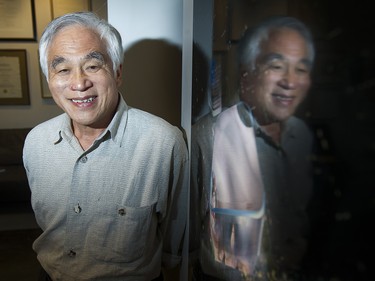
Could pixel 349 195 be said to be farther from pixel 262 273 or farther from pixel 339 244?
pixel 262 273

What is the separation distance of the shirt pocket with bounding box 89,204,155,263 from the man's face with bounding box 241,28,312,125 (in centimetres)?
51

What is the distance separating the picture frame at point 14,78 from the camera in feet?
8.11

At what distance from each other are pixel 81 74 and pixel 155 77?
0.82 ft

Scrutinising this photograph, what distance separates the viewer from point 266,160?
1.12 ft

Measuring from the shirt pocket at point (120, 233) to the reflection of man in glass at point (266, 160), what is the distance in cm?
32

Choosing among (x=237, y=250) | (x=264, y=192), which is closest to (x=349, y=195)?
(x=264, y=192)

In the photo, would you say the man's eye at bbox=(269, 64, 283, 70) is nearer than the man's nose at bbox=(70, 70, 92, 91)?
Yes

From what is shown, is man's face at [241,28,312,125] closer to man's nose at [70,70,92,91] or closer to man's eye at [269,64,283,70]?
man's eye at [269,64,283,70]

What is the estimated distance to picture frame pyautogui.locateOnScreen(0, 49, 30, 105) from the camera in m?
2.47

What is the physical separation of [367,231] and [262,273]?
0.18 meters

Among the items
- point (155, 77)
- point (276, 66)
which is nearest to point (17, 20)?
point (155, 77)

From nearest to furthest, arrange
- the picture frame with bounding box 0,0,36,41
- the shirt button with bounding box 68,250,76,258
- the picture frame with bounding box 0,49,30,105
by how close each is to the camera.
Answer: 1. the shirt button with bounding box 68,250,76,258
2. the picture frame with bounding box 0,0,36,41
3. the picture frame with bounding box 0,49,30,105

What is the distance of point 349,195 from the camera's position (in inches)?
8.7

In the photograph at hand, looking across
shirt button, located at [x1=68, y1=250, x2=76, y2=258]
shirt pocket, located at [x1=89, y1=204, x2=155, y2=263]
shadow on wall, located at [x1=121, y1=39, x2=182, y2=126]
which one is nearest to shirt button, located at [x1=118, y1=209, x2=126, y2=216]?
shirt pocket, located at [x1=89, y1=204, x2=155, y2=263]
